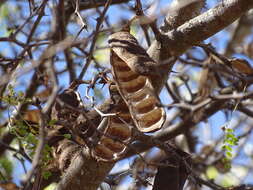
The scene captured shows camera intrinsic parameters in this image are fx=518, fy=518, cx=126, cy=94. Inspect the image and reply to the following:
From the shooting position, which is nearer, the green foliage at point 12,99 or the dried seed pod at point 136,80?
the dried seed pod at point 136,80

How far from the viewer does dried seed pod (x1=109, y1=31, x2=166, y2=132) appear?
8.28ft

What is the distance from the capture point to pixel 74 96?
10.6ft

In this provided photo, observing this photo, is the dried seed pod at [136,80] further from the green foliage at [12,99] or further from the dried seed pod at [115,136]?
the green foliage at [12,99]

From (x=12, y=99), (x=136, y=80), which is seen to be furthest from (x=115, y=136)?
(x=12, y=99)

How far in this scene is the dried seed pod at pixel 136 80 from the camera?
2.52 m

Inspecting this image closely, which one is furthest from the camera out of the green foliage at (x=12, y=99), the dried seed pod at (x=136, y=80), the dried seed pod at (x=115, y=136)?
the green foliage at (x=12, y=99)

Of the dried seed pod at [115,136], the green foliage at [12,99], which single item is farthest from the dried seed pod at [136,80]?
the green foliage at [12,99]

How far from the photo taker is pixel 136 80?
2.69 meters

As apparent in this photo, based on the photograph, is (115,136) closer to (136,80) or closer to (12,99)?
(136,80)

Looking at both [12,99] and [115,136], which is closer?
[115,136]

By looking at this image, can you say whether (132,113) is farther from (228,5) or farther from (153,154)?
(153,154)

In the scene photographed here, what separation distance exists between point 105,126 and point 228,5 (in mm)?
929

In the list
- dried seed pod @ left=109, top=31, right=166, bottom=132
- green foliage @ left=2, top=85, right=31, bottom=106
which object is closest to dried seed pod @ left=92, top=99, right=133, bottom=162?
dried seed pod @ left=109, top=31, right=166, bottom=132

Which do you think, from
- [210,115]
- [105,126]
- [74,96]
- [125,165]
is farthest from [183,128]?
[105,126]
